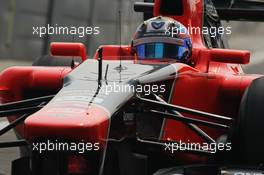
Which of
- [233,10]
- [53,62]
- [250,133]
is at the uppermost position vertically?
[233,10]

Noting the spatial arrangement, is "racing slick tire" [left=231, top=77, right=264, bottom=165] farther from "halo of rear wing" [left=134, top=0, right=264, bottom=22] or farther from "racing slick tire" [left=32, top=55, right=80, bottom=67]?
"halo of rear wing" [left=134, top=0, right=264, bottom=22]

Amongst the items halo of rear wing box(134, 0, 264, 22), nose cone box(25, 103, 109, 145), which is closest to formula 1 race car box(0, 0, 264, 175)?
nose cone box(25, 103, 109, 145)

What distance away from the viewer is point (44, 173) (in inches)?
124

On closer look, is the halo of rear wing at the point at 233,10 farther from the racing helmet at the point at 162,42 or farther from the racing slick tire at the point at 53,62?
the racing helmet at the point at 162,42

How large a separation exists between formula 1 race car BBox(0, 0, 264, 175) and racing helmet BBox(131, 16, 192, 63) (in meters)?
0.16

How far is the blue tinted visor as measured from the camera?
468 centimetres

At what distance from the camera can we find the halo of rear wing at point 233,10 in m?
7.07

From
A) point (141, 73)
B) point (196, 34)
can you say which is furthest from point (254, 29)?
point (141, 73)

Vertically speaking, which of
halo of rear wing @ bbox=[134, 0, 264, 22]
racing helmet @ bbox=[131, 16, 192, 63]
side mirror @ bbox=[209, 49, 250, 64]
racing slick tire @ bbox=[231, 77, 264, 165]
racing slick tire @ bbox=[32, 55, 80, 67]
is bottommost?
racing slick tire @ bbox=[231, 77, 264, 165]

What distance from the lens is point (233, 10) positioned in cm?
729

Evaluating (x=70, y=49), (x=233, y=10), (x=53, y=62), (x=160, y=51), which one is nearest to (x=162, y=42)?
(x=160, y=51)

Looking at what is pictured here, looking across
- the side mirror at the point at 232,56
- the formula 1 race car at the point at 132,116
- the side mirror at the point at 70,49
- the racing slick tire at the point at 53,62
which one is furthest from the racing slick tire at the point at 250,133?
the racing slick tire at the point at 53,62

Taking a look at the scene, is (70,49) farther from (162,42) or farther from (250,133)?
(250,133)

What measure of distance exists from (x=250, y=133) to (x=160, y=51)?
115cm
